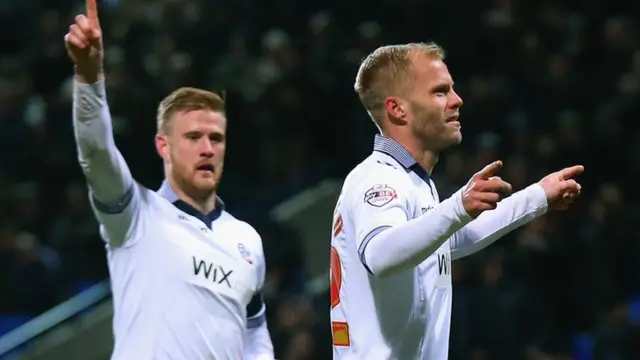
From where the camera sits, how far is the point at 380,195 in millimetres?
4297

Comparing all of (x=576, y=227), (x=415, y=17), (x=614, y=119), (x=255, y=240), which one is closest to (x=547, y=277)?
(x=576, y=227)

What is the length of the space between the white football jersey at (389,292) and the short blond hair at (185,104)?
1053mm

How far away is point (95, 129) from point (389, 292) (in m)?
1.16

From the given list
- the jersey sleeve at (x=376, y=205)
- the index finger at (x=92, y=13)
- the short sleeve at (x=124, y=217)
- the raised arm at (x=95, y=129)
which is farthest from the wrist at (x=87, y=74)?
the jersey sleeve at (x=376, y=205)

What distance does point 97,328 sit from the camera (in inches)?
385

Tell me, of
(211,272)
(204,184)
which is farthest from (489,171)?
(204,184)

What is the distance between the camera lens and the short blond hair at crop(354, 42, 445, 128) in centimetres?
463

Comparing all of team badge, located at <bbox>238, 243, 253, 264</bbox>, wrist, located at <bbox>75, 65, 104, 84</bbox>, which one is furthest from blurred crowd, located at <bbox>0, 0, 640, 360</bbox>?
wrist, located at <bbox>75, 65, 104, 84</bbox>

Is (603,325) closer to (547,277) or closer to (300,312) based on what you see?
(547,277)

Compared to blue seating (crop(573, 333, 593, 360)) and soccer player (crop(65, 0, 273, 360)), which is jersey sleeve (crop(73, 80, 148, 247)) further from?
blue seating (crop(573, 333, 593, 360))

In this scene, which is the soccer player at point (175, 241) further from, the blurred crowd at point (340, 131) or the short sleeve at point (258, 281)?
the blurred crowd at point (340, 131)

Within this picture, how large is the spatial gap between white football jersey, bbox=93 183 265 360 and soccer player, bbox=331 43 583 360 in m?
0.54

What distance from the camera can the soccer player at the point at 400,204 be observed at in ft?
14.5

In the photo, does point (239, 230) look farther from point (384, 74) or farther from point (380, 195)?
point (380, 195)
